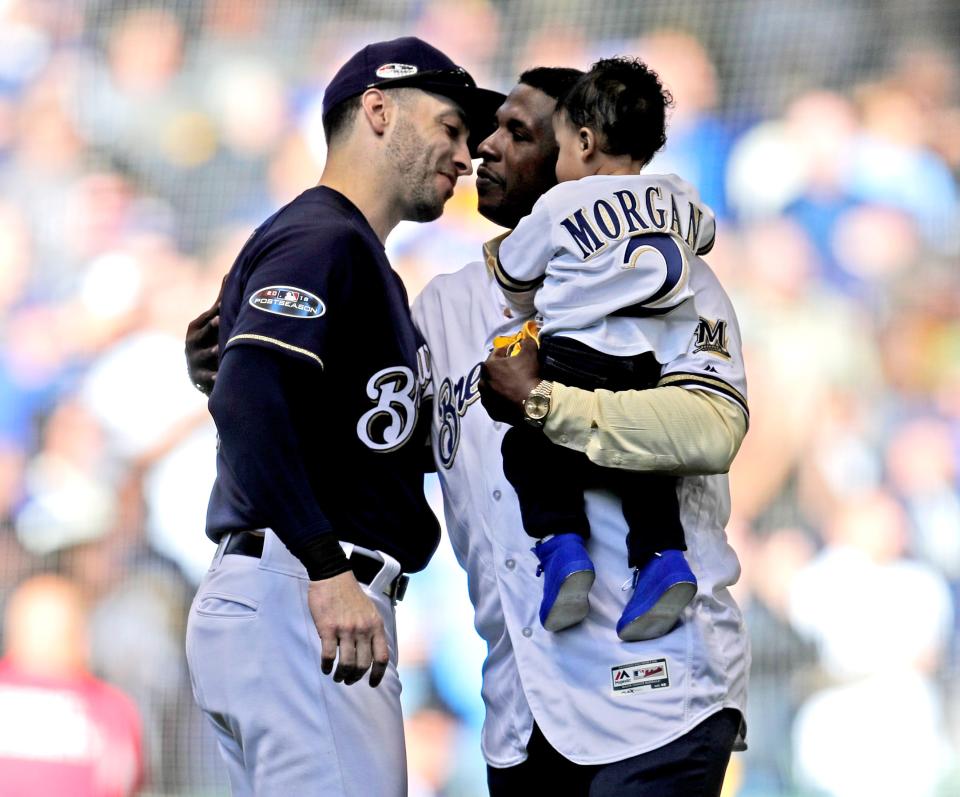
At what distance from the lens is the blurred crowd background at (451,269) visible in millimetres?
3229

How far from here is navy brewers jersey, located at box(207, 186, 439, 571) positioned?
158cm

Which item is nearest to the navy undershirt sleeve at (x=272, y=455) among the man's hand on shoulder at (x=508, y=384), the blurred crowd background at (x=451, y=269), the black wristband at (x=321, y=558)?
the black wristband at (x=321, y=558)

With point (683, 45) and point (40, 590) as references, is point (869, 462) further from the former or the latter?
point (40, 590)

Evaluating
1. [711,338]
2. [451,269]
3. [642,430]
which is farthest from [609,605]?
[451,269]

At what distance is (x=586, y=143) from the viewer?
177 cm

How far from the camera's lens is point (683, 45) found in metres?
3.62

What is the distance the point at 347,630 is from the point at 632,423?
15.0 inches

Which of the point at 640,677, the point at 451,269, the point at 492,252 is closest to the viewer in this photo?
the point at 640,677

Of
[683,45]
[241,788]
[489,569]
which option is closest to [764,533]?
[683,45]

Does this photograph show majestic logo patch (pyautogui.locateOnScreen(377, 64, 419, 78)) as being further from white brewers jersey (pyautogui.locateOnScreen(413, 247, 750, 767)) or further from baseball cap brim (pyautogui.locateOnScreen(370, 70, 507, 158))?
white brewers jersey (pyautogui.locateOnScreen(413, 247, 750, 767))

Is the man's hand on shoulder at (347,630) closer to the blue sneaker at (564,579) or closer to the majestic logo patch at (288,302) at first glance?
the blue sneaker at (564,579)

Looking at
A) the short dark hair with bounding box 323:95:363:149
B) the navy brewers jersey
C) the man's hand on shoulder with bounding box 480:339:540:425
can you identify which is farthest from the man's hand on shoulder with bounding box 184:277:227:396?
the man's hand on shoulder with bounding box 480:339:540:425

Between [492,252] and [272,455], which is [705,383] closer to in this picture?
[492,252]

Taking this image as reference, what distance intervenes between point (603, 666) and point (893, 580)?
5.95 ft
